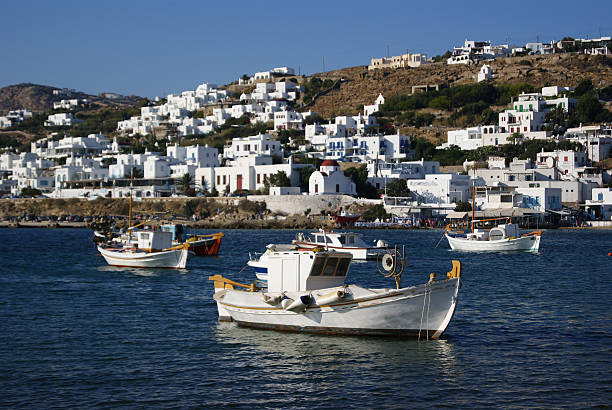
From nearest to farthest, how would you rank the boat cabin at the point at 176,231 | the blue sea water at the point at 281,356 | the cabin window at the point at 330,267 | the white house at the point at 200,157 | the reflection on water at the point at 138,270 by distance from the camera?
the blue sea water at the point at 281,356, the cabin window at the point at 330,267, the reflection on water at the point at 138,270, the boat cabin at the point at 176,231, the white house at the point at 200,157

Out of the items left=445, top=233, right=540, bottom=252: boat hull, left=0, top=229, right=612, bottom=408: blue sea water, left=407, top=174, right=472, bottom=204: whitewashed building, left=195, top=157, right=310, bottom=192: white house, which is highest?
left=195, top=157, right=310, bottom=192: white house

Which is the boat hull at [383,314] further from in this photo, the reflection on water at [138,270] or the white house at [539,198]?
the white house at [539,198]

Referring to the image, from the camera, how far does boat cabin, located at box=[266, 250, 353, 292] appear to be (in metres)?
22.7

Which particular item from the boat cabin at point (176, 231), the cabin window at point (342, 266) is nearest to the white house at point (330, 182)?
the boat cabin at point (176, 231)

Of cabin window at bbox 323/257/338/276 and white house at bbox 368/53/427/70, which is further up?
white house at bbox 368/53/427/70

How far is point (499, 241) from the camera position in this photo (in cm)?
5644

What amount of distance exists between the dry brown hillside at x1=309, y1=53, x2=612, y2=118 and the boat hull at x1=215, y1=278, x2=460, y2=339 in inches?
5521

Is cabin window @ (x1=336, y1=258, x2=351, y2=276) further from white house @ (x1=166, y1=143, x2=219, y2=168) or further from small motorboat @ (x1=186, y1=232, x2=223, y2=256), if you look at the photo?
white house @ (x1=166, y1=143, x2=219, y2=168)

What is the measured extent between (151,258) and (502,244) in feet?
88.8

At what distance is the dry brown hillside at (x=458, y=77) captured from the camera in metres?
156

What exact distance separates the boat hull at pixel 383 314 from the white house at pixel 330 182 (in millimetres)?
77386

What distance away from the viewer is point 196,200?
105688mm

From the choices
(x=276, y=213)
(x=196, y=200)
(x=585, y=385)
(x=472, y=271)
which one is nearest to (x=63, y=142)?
(x=196, y=200)

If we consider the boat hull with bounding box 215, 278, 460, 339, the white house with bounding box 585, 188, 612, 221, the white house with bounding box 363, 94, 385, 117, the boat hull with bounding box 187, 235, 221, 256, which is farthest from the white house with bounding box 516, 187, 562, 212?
the boat hull with bounding box 215, 278, 460, 339
